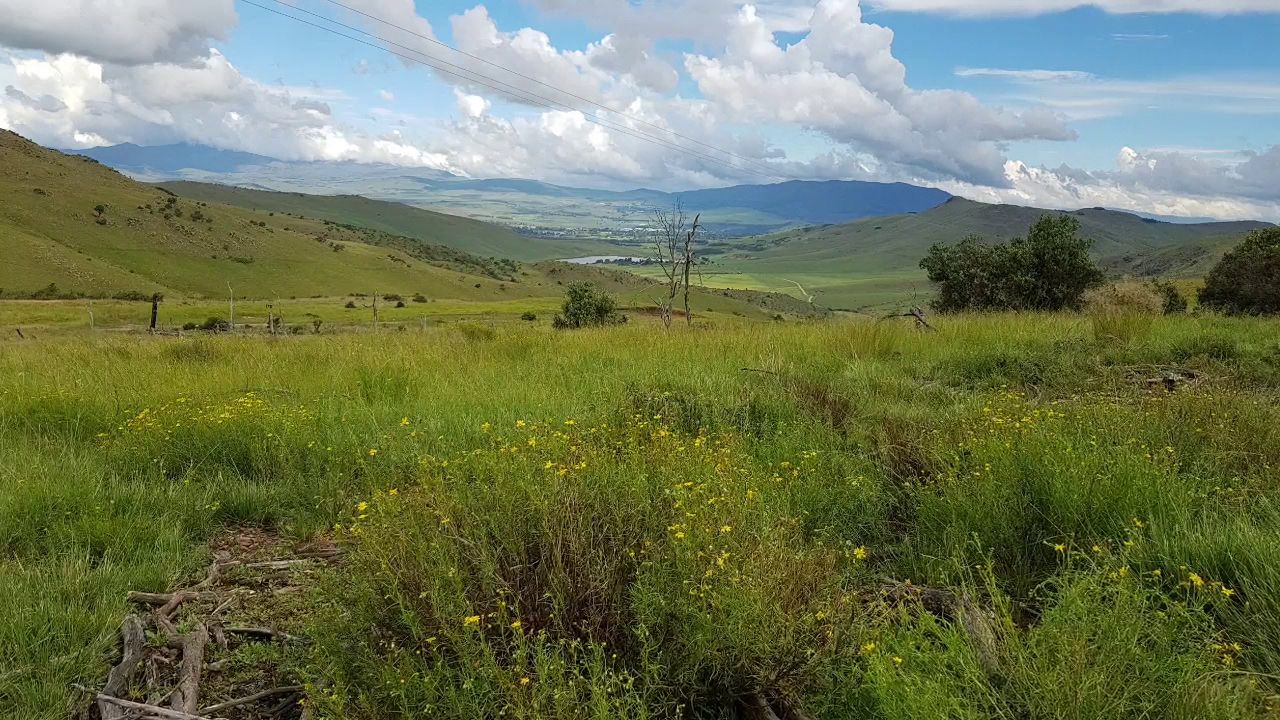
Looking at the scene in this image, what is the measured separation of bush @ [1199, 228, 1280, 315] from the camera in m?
23.4

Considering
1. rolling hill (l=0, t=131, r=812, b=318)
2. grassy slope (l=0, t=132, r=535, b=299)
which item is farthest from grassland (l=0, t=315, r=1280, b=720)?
grassy slope (l=0, t=132, r=535, b=299)

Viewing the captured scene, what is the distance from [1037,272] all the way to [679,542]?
Answer: 27685mm

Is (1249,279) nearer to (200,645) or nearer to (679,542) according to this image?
(679,542)

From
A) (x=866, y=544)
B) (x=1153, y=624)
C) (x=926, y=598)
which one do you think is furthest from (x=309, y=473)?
(x=1153, y=624)

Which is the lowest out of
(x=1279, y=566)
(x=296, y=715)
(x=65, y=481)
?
(x=296, y=715)

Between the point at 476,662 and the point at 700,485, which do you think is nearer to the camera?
the point at 476,662

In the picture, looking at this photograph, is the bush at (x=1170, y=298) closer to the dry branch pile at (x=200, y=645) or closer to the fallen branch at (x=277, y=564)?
the fallen branch at (x=277, y=564)

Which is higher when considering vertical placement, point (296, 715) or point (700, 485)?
point (700, 485)

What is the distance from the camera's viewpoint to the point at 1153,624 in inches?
104

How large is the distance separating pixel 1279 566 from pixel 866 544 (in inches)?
75.6

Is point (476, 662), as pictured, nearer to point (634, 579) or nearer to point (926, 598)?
point (634, 579)

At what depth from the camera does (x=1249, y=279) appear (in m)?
24.9

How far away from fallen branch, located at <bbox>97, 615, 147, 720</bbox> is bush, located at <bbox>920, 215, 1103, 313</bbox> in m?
26.3

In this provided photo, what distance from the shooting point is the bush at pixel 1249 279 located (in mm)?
23406
